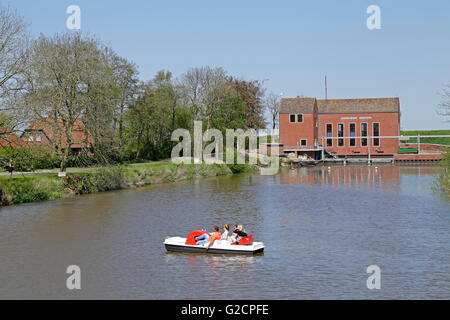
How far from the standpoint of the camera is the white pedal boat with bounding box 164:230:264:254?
70.6 ft

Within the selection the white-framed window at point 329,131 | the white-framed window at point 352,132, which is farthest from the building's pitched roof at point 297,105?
the white-framed window at point 352,132

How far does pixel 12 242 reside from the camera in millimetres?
24828

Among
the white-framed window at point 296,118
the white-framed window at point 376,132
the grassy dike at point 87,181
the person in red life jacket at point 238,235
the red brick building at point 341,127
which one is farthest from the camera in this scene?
the white-framed window at point 376,132

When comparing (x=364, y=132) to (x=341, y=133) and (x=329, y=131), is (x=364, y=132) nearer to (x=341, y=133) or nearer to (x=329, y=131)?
(x=341, y=133)

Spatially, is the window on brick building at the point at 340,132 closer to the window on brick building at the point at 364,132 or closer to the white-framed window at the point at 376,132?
the window on brick building at the point at 364,132

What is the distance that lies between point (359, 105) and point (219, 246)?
7557 cm

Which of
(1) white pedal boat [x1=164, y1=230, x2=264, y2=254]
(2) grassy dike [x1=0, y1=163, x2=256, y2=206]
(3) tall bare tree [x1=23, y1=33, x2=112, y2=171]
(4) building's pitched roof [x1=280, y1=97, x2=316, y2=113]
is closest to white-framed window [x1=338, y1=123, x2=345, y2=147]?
(4) building's pitched roof [x1=280, y1=97, x2=316, y2=113]

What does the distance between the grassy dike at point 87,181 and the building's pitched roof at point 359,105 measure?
37437 millimetres

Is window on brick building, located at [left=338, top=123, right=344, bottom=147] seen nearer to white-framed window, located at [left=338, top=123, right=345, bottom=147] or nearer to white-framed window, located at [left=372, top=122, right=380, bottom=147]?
white-framed window, located at [left=338, top=123, right=345, bottom=147]

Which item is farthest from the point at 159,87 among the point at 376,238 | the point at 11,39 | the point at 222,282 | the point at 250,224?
the point at 222,282

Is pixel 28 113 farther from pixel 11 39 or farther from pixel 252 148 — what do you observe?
pixel 252 148

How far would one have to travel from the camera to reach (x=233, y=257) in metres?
21.5

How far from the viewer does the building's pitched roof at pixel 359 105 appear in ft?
299
